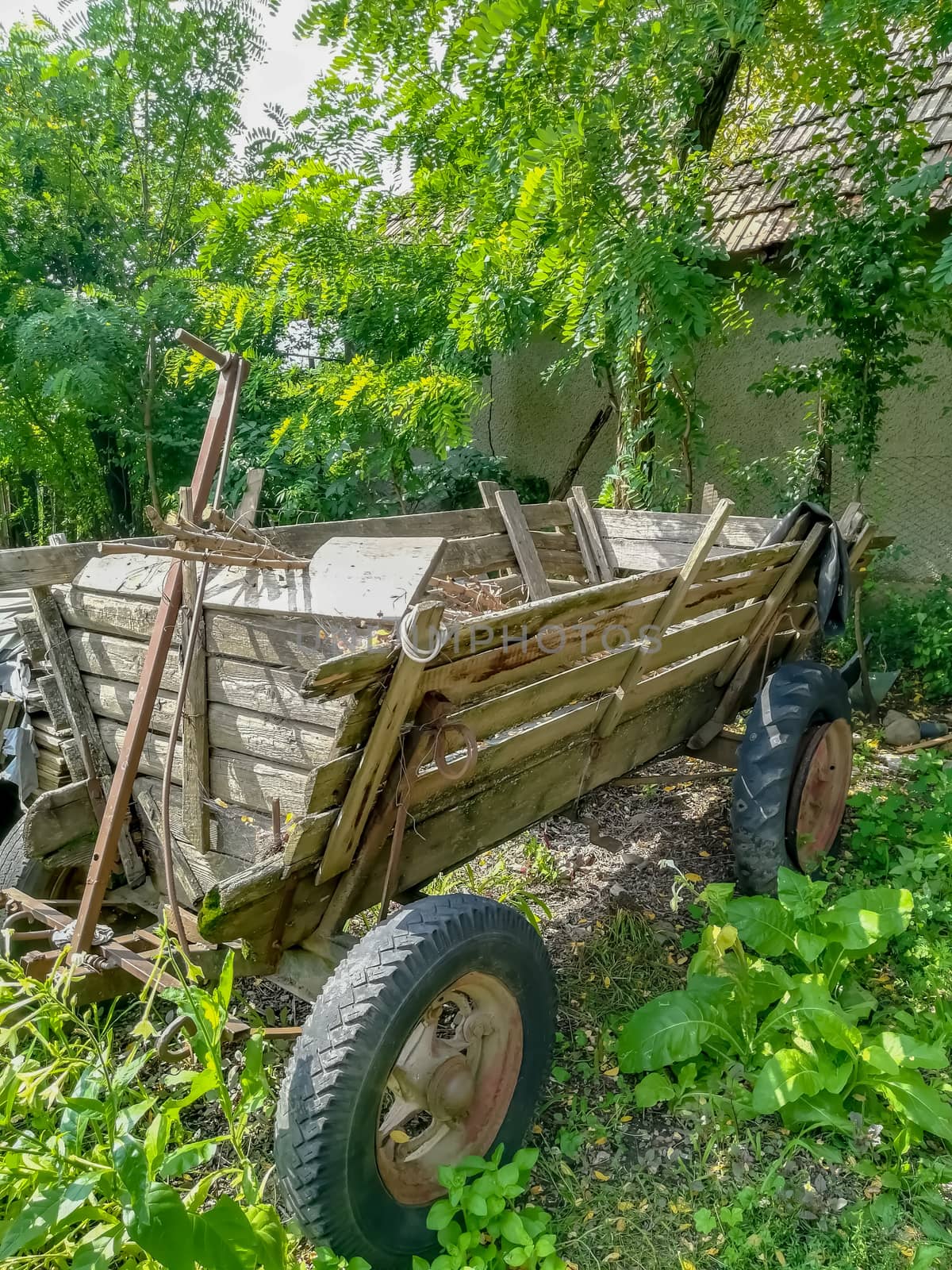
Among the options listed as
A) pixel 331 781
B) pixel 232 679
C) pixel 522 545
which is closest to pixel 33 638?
pixel 232 679

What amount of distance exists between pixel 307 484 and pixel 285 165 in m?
2.37

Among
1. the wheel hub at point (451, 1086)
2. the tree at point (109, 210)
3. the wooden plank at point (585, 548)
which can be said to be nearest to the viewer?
the wheel hub at point (451, 1086)

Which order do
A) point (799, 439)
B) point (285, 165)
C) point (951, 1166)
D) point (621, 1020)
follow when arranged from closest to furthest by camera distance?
point (951, 1166) → point (621, 1020) → point (285, 165) → point (799, 439)

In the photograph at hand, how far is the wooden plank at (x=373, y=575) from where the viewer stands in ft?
6.09

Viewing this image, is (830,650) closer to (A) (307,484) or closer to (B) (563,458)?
(B) (563,458)

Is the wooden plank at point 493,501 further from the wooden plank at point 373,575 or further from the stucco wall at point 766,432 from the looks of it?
the stucco wall at point 766,432

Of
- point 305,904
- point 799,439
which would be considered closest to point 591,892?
point 305,904

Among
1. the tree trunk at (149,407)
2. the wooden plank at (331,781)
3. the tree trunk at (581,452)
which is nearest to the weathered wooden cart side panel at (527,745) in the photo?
the wooden plank at (331,781)

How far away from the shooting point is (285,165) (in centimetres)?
517

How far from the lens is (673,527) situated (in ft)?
12.8

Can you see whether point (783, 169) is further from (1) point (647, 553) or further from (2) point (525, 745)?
(2) point (525, 745)

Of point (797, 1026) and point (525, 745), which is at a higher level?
point (525, 745)

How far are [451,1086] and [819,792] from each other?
2.01m

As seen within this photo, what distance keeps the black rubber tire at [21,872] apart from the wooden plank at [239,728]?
0.44 meters
